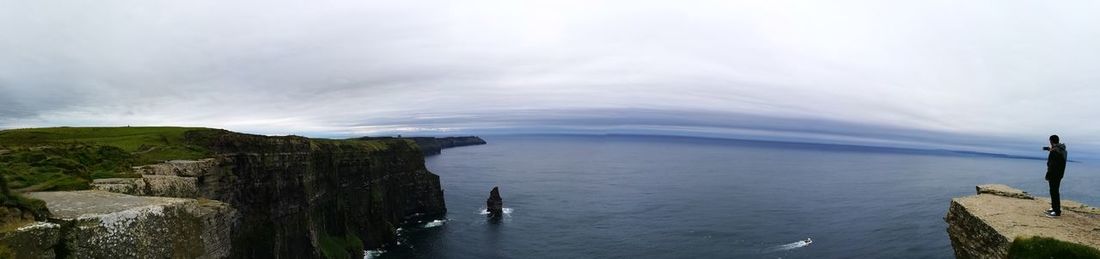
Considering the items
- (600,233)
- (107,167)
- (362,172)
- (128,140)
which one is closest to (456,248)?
(362,172)

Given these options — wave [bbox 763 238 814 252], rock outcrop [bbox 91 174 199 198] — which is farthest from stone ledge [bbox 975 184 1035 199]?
wave [bbox 763 238 814 252]

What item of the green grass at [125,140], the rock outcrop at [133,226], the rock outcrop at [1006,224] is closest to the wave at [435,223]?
the green grass at [125,140]

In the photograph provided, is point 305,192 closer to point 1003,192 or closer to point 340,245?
point 340,245

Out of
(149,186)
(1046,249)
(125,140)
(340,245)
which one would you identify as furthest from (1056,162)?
(340,245)

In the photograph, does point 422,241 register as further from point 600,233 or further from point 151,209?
point 151,209

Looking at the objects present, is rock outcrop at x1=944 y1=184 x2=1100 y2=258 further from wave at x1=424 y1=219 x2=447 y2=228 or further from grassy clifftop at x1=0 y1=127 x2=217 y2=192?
wave at x1=424 y1=219 x2=447 y2=228

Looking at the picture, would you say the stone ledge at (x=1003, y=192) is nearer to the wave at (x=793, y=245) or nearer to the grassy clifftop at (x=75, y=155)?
the grassy clifftop at (x=75, y=155)
